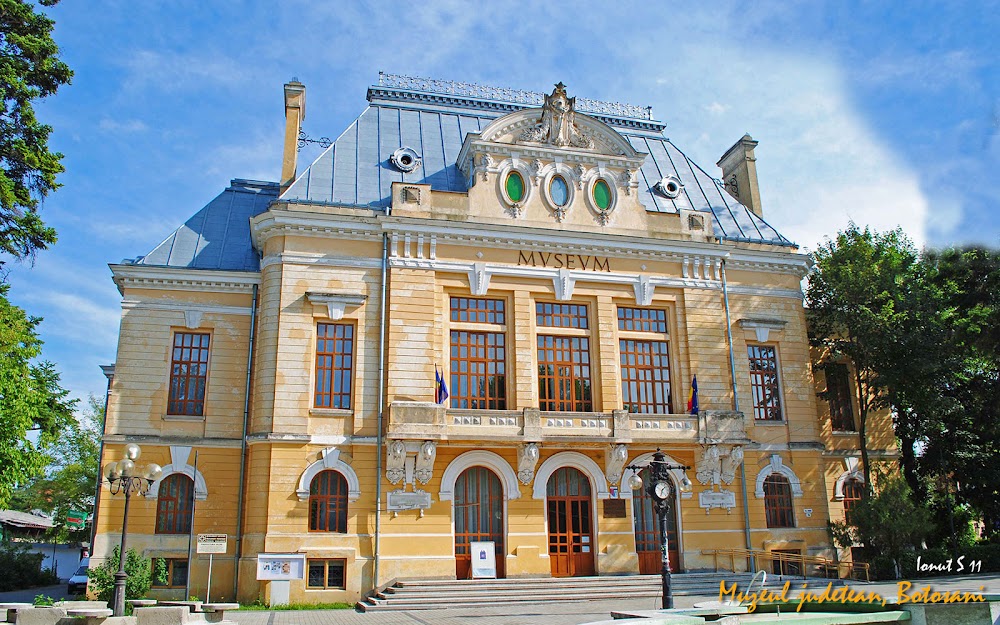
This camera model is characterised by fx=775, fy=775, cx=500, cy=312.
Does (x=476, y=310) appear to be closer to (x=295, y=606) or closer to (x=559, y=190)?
(x=559, y=190)

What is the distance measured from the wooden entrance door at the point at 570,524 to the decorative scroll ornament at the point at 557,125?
12335 mm

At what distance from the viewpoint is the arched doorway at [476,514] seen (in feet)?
84.3

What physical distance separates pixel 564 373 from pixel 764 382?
8.32m

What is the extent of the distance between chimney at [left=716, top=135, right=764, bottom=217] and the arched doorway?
57.5 ft

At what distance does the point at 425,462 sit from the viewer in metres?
25.1

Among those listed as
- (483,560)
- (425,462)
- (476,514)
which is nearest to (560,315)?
(425,462)

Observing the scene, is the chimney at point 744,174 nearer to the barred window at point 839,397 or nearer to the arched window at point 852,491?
the barred window at point 839,397

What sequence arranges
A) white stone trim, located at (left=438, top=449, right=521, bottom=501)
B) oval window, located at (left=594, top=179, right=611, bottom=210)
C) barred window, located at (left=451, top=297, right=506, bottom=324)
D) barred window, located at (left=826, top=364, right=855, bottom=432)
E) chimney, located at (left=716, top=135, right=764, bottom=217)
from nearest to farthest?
white stone trim, located at (left=438, top=449, right=521, bottom=501), barred window, located at (left=451, top=297, right=506, bottom=324), oval window, located at (left=594, top=179, right=611, bottom=210), barred window, located at (left=826, top=364, right=855, bottom=432), chimney, located at (left=716, top=135, right=764, bottom=217)

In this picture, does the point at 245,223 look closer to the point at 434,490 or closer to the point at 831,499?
the point at 434,490

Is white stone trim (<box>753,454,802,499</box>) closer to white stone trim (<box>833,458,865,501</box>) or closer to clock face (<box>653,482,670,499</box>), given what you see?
white stone trim (<box>833,458,865,501</box>)

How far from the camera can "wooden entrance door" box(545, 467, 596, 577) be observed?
26438 mm

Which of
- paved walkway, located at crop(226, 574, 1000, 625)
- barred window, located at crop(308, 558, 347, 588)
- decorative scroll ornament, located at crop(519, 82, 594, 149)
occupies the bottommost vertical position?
paved walkway, located at crop(226, 574, 1000, 625)

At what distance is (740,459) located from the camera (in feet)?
92.0

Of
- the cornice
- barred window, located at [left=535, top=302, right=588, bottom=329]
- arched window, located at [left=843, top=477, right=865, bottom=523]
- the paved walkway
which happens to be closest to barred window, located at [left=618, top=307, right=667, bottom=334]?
barred window, located at [left=535, top=302, right=588, bottom=329]
